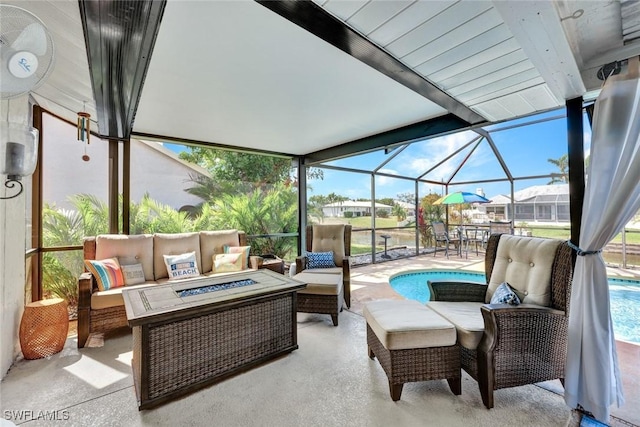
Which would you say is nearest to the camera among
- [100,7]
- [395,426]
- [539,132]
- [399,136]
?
[100,7]

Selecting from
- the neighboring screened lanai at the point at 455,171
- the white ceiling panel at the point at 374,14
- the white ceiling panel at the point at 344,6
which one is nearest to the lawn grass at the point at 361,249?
the neighboring screened lanai at the point at 455,171

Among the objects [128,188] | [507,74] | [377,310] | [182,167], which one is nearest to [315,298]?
[377,310]

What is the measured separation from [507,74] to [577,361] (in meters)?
2.03

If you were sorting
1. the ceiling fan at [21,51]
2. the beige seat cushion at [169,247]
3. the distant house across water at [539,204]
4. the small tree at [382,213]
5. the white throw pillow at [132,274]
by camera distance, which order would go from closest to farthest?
1. the ceiling fan at [21,51]
2. the white throw pillow at [132,274]
3. the beige seat cushion at [169,247]
4. the distant house across water at [539,204]
5. the small tree at [382,213]

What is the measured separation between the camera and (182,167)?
16.0 feet

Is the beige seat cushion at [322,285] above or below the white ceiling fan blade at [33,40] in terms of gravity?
below

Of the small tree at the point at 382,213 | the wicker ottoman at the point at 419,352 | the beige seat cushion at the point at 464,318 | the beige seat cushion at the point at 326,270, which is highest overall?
the small tree at the point at 382,213

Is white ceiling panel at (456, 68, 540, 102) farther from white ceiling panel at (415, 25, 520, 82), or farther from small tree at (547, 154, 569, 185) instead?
small tree at (547, 154, 569, 185)

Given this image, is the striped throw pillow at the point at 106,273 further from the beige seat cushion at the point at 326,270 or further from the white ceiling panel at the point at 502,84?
the white ceiling panel at the point at 502,84

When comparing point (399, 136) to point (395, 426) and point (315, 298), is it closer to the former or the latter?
point (315, 298)

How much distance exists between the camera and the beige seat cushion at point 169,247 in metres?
3.43

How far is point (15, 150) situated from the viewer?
5.16ft

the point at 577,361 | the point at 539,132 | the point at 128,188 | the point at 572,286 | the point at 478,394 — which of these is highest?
the point at 539,132

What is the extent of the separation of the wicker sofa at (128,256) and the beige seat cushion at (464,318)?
243 cm
